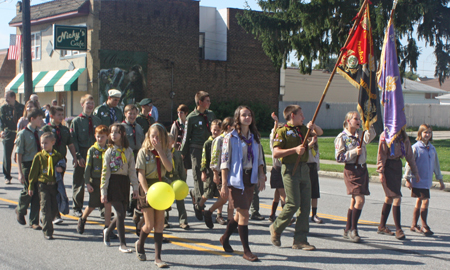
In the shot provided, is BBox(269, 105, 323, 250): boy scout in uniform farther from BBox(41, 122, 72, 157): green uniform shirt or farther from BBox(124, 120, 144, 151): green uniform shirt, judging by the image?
BBox(41, 122, 72, 157): green uniform shirt

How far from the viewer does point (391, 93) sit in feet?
23.8

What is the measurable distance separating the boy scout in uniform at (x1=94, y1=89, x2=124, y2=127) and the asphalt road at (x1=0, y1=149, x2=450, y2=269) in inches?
64.5

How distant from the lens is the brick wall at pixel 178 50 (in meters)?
31.6

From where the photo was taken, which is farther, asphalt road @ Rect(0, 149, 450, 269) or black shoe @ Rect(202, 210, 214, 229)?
black shoe @ Rect(202, 210, 214, 229)

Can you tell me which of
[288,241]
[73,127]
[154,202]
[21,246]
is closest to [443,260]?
[288,241]

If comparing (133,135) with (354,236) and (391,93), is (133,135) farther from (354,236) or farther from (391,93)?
(391,93)

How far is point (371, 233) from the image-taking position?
736 centimetres

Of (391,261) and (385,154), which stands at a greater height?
(385,154)

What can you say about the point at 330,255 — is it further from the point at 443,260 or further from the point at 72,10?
the point at 72,10

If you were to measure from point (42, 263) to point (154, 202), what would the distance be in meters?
1.55

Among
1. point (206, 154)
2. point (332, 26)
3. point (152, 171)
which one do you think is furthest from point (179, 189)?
point (332, 26)

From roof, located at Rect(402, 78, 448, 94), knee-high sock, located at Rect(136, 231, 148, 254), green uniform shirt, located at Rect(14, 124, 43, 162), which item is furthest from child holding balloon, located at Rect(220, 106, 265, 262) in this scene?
roof, located at Rect(402, 78, 448, 94)

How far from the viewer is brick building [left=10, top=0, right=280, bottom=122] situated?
101ft

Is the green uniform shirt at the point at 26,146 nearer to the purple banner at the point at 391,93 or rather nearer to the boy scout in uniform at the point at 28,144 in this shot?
the boy scout in uniform at the point at 28,144
